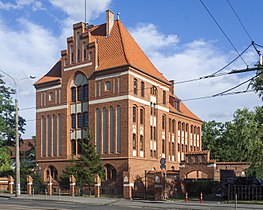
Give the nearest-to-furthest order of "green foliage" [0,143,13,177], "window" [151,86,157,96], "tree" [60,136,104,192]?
1. "tree" [60,136,104,192]
2. "window" [151,86,157,96]
3. "green foliage" [0,143,13,177]

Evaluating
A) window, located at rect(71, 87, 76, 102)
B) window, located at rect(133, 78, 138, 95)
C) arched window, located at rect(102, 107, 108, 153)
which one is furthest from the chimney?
arched window, located at rect(102, 107, 108, 153)

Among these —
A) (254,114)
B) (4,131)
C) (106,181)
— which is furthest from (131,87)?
(4,131)

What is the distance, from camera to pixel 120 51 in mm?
47250

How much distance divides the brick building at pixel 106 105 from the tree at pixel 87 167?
2100 millimetres

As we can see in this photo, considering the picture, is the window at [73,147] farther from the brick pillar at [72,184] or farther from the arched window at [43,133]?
the brick pillar at [72,184]

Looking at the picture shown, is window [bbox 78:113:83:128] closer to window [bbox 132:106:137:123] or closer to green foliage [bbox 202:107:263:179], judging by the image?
window [bbox 132:106:137:123]

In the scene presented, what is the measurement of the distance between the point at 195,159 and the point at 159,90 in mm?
10338

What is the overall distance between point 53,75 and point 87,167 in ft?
47.2

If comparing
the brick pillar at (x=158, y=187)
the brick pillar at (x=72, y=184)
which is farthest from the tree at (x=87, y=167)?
the brick pillar at (x=158, y=187)

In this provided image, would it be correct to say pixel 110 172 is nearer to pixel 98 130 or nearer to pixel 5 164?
pixel 98 130

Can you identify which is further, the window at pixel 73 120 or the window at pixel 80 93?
the window at pixel 73 120

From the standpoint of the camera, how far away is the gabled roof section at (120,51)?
4638 centimetres

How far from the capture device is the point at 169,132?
5525cm

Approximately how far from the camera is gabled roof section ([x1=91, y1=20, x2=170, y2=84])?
152ft
